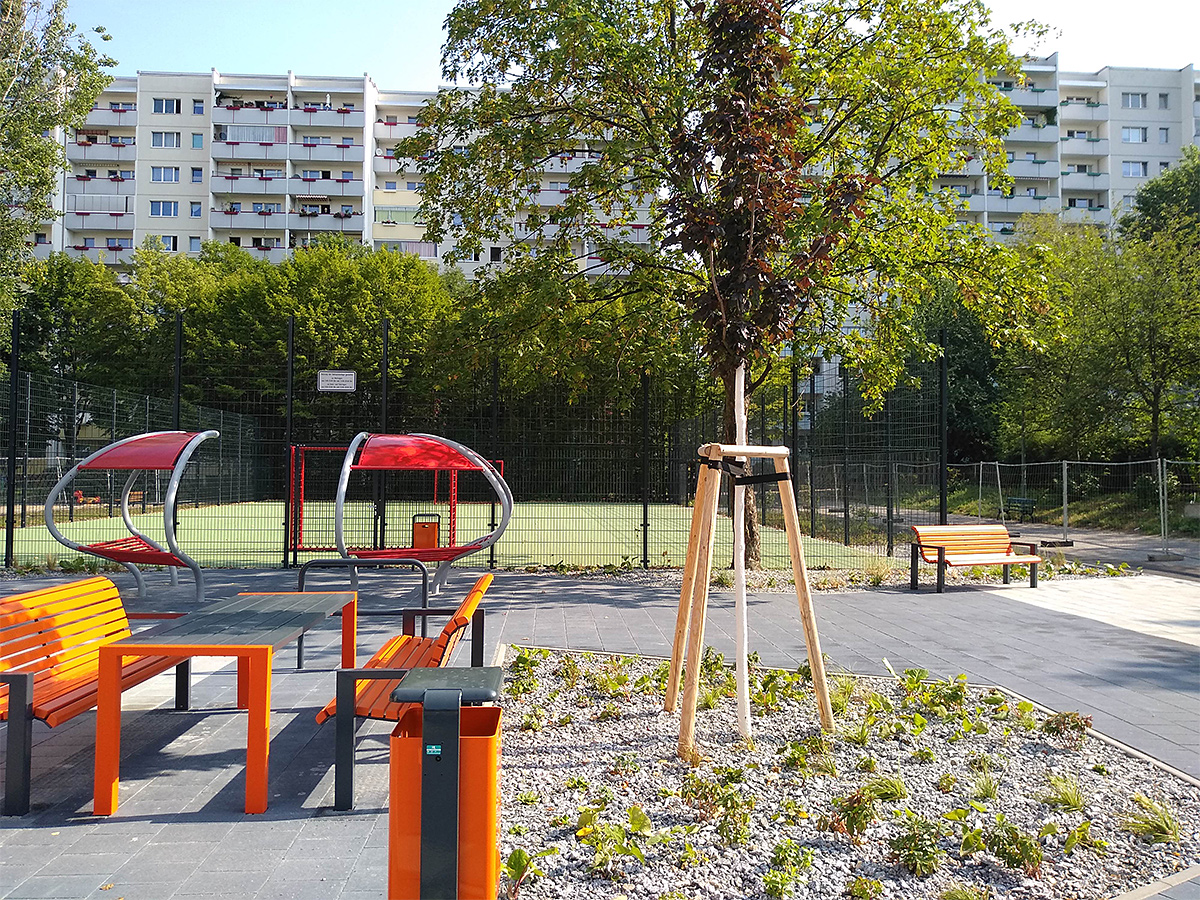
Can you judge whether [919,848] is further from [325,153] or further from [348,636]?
[325,153]

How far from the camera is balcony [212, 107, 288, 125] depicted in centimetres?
6216

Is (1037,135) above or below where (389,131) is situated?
below

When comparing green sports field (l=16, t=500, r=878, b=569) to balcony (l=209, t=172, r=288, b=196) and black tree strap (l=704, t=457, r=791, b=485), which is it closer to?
black tree strap (l=704, t=457, r=791, b=485)

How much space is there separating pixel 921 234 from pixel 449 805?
1103cm

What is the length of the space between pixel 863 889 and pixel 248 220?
6744cm

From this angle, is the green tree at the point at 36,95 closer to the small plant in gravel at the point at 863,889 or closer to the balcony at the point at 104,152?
the small plant in gravel at the point at 863,889

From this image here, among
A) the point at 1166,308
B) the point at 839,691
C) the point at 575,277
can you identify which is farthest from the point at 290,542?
the point at 1166,308

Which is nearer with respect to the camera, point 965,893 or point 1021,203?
point 965,893

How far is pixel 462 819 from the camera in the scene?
279 cm

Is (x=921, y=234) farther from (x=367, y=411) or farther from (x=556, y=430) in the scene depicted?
(x=367, y=411)

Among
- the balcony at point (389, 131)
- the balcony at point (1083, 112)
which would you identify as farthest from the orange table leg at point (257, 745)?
the balcony at point (1083, 112)

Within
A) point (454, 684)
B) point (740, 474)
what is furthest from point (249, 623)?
point (740, 474)

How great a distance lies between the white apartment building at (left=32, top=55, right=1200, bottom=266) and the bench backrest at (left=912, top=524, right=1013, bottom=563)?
53.7 metres

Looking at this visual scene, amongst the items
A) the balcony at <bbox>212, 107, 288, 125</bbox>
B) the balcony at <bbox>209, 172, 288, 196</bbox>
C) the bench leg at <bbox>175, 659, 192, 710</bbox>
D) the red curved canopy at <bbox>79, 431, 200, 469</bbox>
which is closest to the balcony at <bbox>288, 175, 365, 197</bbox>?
the balcony at <bbox>209, 172, 288, 196</bbox>
